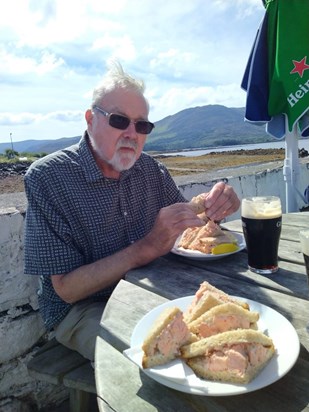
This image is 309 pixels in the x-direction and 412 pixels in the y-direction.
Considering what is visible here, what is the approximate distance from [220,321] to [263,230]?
61cm

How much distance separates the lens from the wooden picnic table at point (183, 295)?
2.55ft

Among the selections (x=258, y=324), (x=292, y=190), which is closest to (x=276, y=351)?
(x=258, y=324)

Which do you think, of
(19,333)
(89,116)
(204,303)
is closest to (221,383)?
(204,303)

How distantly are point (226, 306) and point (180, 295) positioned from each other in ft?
1.28

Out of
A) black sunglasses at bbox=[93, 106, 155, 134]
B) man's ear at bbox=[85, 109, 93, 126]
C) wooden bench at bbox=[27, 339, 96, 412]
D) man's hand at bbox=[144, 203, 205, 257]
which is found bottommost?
wooden bench at bbox=[27, 339, 96, 412]

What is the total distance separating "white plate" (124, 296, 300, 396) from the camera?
76cm

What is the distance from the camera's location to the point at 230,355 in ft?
2.60

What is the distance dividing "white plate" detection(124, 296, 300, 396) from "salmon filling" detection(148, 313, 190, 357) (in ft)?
0.09

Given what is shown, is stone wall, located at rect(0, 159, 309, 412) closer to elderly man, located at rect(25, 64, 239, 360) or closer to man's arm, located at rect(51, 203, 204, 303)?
elderly man, located at rect(25, 64, 239, 360)

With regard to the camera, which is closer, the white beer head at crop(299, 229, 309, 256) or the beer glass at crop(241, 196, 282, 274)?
the white beer head at crop(299, 229, 309, 256)

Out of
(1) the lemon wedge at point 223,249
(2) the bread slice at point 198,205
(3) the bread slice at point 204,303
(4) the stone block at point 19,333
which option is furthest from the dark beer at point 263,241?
(4) the stone block at point 19,333

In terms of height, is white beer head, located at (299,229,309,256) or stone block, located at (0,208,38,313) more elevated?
white beer head, located at (299,229,309,256)

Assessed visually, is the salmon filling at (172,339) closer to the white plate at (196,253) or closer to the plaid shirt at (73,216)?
the white plate at (196,253)

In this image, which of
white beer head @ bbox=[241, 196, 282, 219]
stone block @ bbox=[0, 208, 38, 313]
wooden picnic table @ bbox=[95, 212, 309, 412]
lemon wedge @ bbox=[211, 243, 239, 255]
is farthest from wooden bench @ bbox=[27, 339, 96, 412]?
white beer head @ bbox=[241, 196, 282, 219]
